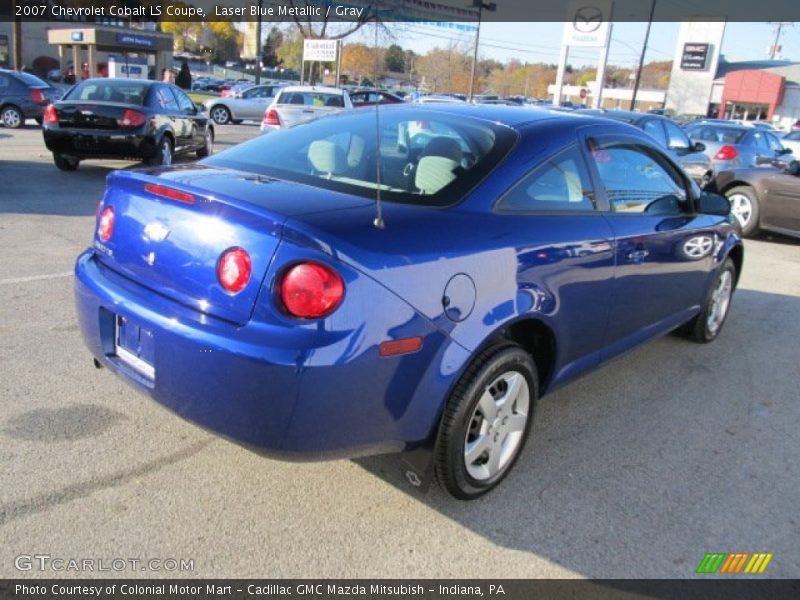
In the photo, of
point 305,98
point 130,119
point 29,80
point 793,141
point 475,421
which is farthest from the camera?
point 793,141

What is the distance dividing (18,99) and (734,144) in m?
16.8

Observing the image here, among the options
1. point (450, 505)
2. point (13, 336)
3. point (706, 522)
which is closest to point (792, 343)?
point (706, 522)

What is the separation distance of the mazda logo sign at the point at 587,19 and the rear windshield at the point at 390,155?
35.3 metres

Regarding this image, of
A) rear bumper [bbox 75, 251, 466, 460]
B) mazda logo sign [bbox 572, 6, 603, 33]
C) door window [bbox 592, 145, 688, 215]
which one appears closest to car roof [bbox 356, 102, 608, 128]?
door window [bbox 592, 145, 688, 215]

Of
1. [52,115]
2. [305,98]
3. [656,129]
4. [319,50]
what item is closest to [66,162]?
[52,115]

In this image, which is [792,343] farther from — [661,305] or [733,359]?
[661,305]

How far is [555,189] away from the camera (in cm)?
315

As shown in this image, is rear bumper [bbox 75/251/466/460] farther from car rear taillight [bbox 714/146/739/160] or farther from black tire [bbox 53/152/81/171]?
car rear taillight [bbox 714/146/739/160]

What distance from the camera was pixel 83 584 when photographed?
2238mm

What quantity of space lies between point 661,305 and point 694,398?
631 mm

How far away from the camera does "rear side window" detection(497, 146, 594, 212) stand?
2916 mm

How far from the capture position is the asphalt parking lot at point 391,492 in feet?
8.13

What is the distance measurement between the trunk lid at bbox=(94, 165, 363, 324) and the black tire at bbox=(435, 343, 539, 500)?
826 millimetres

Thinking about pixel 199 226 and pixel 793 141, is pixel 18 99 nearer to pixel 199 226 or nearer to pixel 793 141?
pixel 199 226
